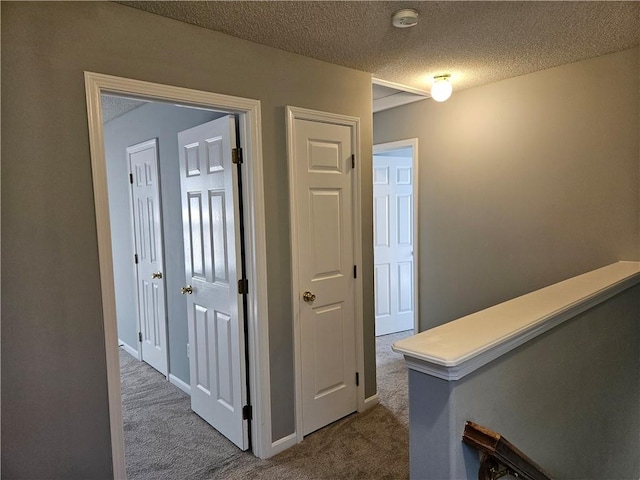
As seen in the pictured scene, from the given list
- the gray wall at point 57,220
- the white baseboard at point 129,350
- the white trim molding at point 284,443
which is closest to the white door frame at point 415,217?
the white trim molding at point 284,443

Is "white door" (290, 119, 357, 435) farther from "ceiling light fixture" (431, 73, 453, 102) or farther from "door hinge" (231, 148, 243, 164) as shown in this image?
"ceiling light fixture" (431, 73, 453, 102)

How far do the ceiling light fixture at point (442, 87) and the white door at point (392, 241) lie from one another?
1.57m

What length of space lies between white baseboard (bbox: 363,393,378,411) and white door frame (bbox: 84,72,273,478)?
Result: 81 cm

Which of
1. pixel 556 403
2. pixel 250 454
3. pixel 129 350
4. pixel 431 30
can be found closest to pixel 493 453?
pixel 556 403

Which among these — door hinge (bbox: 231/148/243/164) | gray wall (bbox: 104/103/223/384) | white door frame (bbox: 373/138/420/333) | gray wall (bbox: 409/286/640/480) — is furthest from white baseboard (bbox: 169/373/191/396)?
gray wall (bbox: 409/286/640/480)

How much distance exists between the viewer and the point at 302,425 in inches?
104

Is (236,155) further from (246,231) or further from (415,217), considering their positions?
(415,217)

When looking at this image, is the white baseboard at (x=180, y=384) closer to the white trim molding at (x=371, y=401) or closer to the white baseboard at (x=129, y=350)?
the white baseboard at (x=129, y=350)

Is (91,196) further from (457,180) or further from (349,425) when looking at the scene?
(457,180)

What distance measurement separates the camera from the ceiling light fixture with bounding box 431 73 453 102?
9.74ft

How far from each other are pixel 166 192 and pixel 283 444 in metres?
2.04

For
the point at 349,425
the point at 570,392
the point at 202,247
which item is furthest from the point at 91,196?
the point at 570,392

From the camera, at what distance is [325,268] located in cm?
271

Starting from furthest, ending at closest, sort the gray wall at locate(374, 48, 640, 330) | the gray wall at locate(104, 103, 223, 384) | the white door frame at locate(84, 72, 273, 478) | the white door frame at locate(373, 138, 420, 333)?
the white door frame at locate(373, 138, 420, 333), the gray wall at locate(104, 103, 223, 384), the gray wall at locate(374, 48, 640, 330), the white door frame at locate(84, 72, 273, 478)
